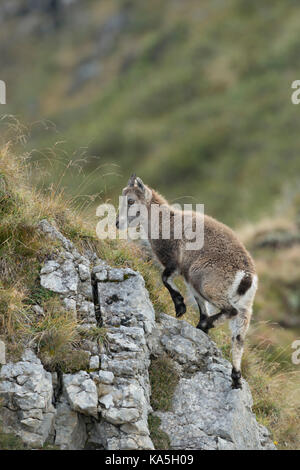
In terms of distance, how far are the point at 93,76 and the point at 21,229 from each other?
5870cm

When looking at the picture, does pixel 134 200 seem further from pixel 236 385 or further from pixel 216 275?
pixel 236 385

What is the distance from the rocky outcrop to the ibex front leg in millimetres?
661

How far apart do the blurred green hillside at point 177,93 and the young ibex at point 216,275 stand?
20.0 meters

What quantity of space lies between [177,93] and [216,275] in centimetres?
4455

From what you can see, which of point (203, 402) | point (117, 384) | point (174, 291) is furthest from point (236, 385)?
point (174, 291)

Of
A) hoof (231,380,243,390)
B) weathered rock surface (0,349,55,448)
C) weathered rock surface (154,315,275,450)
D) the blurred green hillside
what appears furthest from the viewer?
the blurred green hillside

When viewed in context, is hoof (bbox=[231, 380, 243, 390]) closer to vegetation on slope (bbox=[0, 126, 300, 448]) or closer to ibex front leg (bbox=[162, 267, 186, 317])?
vegetation on slope (bbox=[0, 126, 300, 448])

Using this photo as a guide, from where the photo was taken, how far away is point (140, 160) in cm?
4459

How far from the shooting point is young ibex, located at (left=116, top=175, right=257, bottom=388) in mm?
8570

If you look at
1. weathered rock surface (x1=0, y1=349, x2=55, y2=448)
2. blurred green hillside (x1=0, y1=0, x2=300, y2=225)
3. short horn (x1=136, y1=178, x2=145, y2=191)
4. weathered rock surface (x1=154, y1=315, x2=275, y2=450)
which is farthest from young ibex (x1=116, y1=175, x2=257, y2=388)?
blurred green hillside (x1=0, y1=0, x2=300, y2=225)

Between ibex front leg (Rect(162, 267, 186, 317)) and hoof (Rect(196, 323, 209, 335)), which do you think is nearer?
hoof (Rect(196, 323, 209, 335))

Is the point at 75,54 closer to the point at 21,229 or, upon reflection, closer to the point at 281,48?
the point at 281,48

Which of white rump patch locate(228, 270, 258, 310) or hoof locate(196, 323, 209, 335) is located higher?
white rump patch locate(228, 270, 258, 310)

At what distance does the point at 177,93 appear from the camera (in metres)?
51.5
